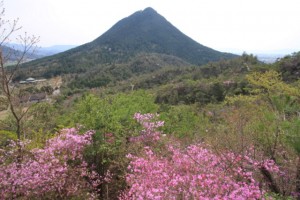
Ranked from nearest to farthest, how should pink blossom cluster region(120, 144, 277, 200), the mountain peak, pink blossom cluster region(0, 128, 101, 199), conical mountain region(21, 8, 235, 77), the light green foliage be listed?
pink blossom cluster region(120, 144, 277, 200), pink blossom cluster region(0, 128, 101, 199), the light green foliage, conical mountain region(21, 8, 235, 77), the mountain peak

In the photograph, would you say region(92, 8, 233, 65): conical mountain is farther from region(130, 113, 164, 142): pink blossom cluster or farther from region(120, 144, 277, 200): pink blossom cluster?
region(120, 144, 277, 200): pink blossom cluster

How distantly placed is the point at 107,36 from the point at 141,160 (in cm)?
11400

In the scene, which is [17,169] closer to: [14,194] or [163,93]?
[14,194]

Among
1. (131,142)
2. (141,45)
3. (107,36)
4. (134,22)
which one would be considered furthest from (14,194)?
(134,22)

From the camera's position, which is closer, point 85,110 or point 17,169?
point 17,169

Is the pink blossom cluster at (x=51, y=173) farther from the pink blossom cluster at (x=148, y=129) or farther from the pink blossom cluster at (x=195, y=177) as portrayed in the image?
the pink blossom cluster at (x=195, y=177)

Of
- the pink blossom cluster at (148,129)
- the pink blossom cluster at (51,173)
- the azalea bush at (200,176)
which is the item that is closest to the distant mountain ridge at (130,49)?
the pink blossom cluster at (148,129)

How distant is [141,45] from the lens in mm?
109688

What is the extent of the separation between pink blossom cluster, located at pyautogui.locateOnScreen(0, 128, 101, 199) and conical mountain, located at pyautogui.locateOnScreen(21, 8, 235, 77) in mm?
73372

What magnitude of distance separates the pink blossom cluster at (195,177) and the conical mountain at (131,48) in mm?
75601

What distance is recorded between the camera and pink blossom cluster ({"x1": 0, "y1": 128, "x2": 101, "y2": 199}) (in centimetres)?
568

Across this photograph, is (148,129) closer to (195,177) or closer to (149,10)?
(195,177)

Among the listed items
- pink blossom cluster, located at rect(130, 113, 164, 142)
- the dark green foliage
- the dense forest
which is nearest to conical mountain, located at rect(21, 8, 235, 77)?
the dark green foliage

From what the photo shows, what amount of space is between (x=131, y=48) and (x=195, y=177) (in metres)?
104
